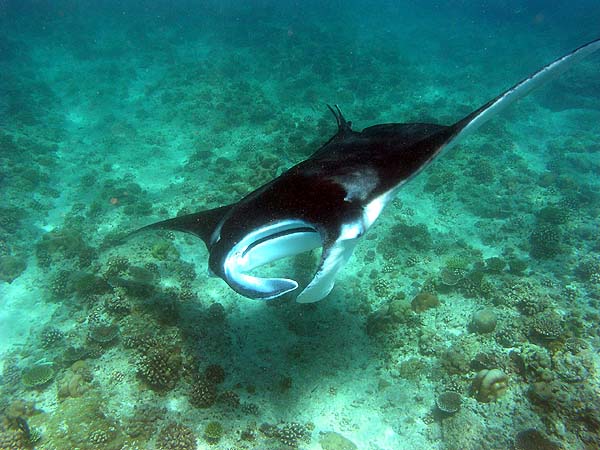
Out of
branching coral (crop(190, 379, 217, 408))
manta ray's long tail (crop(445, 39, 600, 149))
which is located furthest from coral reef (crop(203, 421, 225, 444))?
manta ray's long tail (crop(445, 39, 600, 149))

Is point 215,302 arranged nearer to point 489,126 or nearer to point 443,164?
point 443,164

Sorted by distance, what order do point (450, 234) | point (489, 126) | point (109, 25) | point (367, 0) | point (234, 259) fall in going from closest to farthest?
point (234, 259)
point (450, 234)
point (489, 126)
point (109, 25)
point (367, 0)

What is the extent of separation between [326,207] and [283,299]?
3.94 m

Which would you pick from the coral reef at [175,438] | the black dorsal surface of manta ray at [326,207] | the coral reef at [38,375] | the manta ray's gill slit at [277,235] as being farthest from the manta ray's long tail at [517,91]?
the coral reef at [38,375]

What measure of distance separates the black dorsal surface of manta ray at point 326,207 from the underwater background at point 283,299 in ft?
9.54

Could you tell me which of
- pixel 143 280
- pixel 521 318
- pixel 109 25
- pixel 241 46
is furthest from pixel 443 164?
pixel 109 25

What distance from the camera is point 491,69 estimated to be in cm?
2422

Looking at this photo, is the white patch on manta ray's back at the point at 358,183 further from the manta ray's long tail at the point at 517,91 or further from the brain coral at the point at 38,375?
the brain coral at the point at 38,375

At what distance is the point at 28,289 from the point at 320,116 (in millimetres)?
11977

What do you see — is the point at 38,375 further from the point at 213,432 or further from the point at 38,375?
the point at 213,432

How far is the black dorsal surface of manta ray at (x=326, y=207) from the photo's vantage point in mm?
2295

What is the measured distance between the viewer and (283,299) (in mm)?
6078

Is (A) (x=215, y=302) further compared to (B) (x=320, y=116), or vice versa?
(B) (x=320, y=116)

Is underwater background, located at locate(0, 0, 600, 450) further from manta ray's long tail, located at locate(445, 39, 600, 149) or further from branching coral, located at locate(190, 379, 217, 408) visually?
manta ray's long tail, located at locate(445, 39, 600, 149)
